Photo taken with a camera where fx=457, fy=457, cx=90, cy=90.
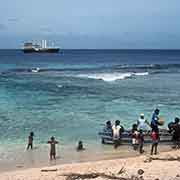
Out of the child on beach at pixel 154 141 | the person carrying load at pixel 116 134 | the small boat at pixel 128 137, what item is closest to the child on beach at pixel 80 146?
the small boat at pixel 128 137

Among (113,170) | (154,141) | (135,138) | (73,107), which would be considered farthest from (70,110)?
(113,170)

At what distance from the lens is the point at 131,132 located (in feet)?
61.4

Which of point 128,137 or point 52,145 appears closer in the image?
point 52,145

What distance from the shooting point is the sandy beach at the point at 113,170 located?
13211 millimetres

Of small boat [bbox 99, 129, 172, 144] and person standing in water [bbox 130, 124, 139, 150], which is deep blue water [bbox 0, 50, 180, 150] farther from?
person standing in water [bbox 130, 124, 139, 150]

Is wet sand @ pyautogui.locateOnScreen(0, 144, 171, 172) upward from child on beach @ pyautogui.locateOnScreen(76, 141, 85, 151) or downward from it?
downward

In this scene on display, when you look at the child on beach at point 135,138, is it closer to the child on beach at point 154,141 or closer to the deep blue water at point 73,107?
the child on beach at point 154,141

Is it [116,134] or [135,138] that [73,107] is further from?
[135,138]

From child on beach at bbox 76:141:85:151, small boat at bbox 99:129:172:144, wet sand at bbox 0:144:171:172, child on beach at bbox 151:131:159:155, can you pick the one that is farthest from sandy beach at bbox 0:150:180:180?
small boat at bbox 99:129:172:144

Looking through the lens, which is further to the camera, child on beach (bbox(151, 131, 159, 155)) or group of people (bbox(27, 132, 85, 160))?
child on beach (bbox(151, 131, 159, 155))

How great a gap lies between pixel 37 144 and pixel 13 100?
1426 cm

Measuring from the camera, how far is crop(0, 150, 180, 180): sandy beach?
13.2 m

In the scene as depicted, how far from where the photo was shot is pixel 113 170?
547 inches

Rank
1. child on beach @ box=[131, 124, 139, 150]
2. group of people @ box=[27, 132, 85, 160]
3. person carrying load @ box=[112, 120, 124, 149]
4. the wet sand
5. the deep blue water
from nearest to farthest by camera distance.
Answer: the wet sand, group of people @ box=[27, 132, 85, 160], child on beach @ box=[131, 124, 139, 150], person carrying load @ box=[112, 120, 124, 149], the deep blue water
